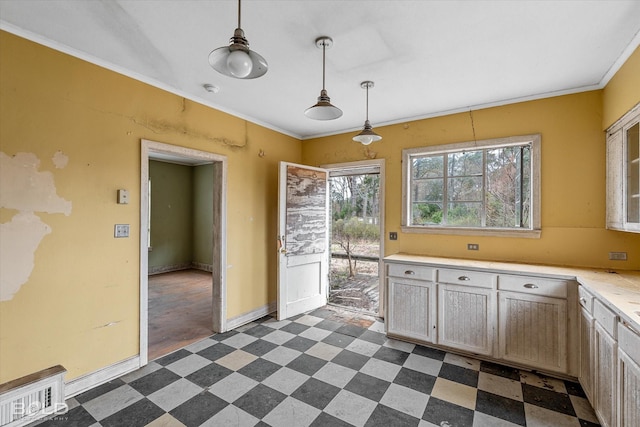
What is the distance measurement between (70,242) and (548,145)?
4.45 m

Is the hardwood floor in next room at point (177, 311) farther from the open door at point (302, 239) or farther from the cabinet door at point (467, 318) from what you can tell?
the cabinet door at point (467, 318)

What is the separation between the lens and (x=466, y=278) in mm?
2830

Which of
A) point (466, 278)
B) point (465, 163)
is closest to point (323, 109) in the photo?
point (466, 278)

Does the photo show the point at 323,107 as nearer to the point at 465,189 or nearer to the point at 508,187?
the point at 465,189

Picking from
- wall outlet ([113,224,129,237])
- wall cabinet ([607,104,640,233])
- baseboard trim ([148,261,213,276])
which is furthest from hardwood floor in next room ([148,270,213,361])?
wall cabinet ([607,104,640,233])

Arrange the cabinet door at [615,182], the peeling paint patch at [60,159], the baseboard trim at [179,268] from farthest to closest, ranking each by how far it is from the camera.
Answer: the baseboard trim at [179,268] < the cabinet door at [615,182] < the peeling paint patch at [60,159]

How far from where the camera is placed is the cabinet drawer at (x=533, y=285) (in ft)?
8.00

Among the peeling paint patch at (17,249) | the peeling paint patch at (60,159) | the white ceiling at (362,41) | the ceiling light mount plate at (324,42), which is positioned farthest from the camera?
the peeling paint patch at (60,159)

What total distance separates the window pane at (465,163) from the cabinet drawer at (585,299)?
5.12 feet

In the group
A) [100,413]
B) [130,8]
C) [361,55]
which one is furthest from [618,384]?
[130,8]

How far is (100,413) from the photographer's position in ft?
6.63

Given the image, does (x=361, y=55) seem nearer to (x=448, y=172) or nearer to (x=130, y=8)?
(x=130, y=8)

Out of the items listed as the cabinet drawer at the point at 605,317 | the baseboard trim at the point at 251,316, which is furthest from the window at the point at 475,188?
the baseboard trim at the point at 251,316

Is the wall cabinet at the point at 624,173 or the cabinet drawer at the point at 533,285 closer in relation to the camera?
the wall cabinet at the point at 624,173
